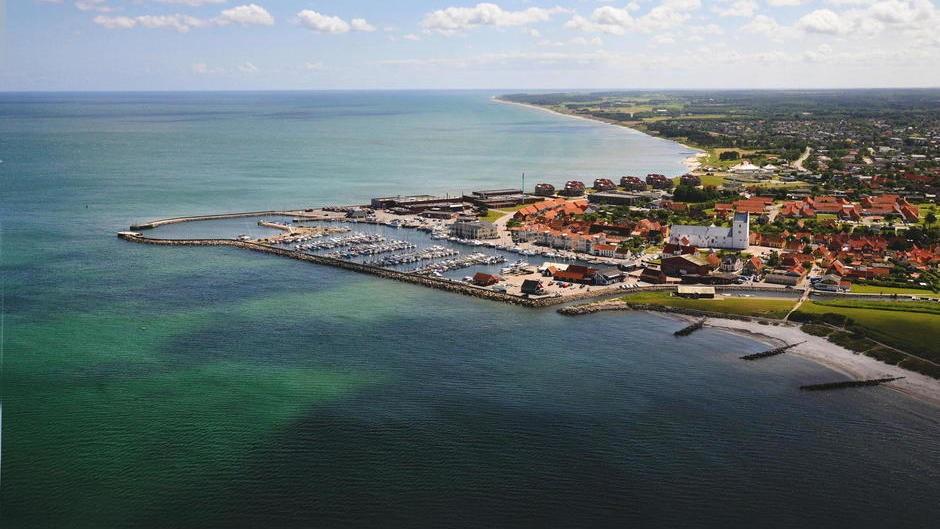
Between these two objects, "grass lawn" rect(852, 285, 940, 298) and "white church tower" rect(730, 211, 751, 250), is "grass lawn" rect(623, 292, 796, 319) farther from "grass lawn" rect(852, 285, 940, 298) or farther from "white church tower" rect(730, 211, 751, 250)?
"white church tower" rect(730, 211, 751, 250)

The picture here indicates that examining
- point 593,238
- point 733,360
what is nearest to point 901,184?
point 593,238

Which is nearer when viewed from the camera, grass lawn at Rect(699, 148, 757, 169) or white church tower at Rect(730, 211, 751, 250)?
white church tower at Rect(730, 211, 751, 250)

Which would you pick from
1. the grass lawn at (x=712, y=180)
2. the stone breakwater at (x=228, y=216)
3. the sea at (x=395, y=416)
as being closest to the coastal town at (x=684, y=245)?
the stone breakwater at (x=228, y=216)

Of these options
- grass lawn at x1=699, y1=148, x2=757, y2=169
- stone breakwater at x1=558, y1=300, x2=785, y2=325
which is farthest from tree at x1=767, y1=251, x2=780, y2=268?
grass lawn at x1=699, y1=148, x2=757, y2=169

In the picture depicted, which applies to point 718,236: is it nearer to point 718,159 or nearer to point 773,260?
point 773,260

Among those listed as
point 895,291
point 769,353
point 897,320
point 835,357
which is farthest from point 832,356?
point 895,291

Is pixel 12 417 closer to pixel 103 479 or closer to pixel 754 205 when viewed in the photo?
pixel 103 479

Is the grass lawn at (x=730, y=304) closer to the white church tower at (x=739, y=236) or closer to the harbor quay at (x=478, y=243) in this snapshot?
the harbor quay at (x=478, y=243)

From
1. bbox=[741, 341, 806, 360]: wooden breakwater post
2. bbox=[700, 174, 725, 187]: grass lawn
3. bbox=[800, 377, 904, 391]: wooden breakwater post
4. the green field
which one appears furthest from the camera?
bbox=[700, 174, 725, 187]: grass lawn
